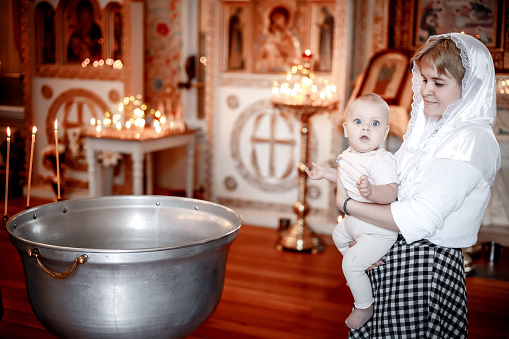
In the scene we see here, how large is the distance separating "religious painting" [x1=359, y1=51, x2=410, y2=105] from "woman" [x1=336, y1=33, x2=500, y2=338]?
9.20 ft

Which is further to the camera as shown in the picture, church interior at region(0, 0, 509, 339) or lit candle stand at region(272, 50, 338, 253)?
lit candle stand at region(272, 50, 338, 253)

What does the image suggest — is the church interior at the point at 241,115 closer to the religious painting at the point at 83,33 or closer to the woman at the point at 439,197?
the religious painting at the point at 83,33

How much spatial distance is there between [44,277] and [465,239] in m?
1.38

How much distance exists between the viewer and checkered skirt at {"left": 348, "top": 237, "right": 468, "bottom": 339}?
76.7 inches

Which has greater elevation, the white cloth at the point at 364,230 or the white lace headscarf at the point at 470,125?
the white lace headscarf at the point at 470,125

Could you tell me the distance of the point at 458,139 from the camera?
181 centimetres

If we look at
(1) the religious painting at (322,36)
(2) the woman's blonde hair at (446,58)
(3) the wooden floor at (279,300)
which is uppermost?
(1) the religious painting at (322,36)

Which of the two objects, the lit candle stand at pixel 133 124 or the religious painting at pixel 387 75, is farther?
the lit candle stand at pixel 133 124

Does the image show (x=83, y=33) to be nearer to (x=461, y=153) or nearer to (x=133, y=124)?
(x=133, y=124)

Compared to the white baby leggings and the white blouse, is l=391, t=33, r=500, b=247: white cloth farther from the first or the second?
the white baby leggings

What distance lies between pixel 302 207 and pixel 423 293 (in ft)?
11.1

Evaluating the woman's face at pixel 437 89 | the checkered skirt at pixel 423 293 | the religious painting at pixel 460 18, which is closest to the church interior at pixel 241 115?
the religious painting at pixel 460 18

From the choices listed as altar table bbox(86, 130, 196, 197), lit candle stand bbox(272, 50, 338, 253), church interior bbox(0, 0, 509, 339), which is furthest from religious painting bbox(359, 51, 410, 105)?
altar table bbox(86, 130, 196, 197)

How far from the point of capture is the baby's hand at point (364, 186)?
1.88m
